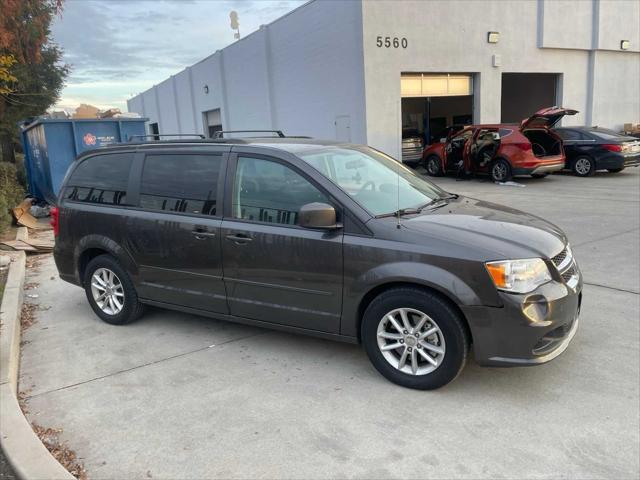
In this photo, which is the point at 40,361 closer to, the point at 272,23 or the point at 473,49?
the point at 473,49

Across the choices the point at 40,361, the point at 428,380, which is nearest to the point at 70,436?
the point at 40,361

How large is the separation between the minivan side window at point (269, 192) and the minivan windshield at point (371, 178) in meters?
0.19

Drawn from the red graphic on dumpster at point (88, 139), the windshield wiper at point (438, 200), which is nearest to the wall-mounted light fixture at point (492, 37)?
the red graphic on dumpster at point (88, 139)

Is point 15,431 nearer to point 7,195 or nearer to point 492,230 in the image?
point 492,230

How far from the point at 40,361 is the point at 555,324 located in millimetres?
4082

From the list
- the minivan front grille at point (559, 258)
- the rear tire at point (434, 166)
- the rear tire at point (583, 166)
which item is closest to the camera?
Answer: the minivan front grille at point (559, 258)

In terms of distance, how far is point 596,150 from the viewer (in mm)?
15281

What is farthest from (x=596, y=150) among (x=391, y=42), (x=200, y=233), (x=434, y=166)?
(x=200, y=233)

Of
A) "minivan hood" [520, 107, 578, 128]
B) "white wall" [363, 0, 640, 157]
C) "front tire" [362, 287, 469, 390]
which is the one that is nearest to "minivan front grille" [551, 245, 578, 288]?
"front tire" [362, 287, 469, 390]

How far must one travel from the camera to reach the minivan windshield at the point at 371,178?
3928mm

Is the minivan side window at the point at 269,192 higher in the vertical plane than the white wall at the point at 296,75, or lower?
lower

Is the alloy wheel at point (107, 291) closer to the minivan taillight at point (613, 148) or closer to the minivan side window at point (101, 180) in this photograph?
the minivan side window at point (101, 180)

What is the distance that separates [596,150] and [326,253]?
14472mm

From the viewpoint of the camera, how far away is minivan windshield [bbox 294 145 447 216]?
3.93m
